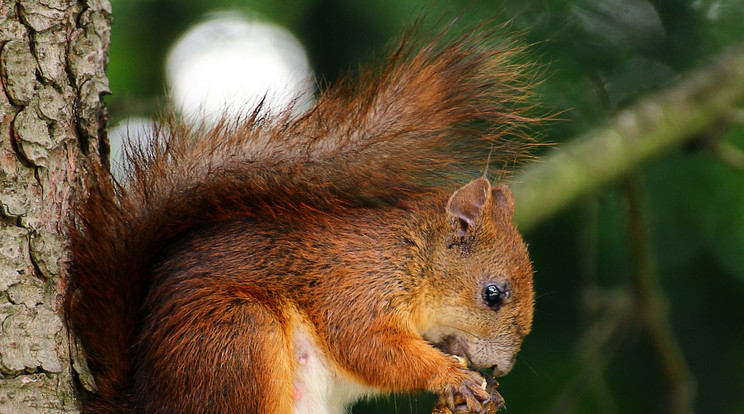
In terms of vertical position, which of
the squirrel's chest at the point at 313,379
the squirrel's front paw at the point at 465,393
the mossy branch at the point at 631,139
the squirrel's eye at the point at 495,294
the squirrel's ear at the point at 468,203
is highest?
the mossy branch at the point at 631,139

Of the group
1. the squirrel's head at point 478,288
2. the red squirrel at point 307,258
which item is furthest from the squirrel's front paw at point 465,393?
→ the squirrel's head at point 478,288

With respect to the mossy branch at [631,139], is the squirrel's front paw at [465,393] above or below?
below

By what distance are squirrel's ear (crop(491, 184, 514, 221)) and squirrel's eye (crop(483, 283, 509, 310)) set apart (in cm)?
19

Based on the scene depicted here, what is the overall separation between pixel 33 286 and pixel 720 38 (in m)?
2.08

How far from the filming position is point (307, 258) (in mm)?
1543

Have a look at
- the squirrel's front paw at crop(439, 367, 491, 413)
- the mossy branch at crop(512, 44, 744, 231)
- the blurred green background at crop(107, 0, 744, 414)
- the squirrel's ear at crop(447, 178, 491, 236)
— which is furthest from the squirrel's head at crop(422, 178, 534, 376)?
the blurred green background at crop(107, 0, 744, 414)

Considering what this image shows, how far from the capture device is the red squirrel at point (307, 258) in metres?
1.33

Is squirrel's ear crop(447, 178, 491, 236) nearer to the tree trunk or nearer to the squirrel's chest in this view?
the squirrel's chest

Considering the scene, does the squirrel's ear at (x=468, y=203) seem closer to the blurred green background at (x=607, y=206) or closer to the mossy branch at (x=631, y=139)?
the mossy branch at (x=631, y=139)

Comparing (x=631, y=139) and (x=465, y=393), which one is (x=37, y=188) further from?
(x=631, y=139)

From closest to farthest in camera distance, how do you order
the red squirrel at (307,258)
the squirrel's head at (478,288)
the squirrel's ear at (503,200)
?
the red squirrel at (307,258) → the squirrel's head at (478,288) → the squirrel's ear at (503,200)

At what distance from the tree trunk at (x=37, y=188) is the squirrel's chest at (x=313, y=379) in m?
0.45

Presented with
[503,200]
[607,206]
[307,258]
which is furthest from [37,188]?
[607,206]

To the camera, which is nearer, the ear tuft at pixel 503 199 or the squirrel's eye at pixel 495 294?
the squirrel's eye at pixel 495 294
